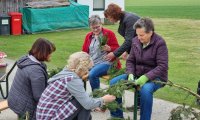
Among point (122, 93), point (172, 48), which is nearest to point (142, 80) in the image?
point (122, 93)

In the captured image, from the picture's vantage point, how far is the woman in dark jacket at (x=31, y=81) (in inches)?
217

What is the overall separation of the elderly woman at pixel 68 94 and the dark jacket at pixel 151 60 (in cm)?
132

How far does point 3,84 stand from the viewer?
973 cm

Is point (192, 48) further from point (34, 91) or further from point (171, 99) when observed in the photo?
point (34, 91)

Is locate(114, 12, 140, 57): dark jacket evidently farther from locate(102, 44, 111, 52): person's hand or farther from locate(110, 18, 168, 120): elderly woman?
locate(110, 18, 168, 120): elderly woman

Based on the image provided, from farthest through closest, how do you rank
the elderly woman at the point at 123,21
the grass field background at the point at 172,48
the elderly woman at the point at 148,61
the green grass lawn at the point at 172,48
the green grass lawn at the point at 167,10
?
the green grass lawn at the point at 167,10 → the green grass lawn at the point at 172,48 → the grass field background at the point at 172,48 → the elderly woman at the point at 123,21 → the elderly woman at the point at 148,61

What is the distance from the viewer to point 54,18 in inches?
810

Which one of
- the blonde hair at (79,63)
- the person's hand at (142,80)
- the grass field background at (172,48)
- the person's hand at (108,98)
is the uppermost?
the blonde hair at (79,63)

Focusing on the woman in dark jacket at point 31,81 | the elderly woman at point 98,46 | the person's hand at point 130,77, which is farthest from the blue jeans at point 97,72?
the woman in dark jacket at point 31,81

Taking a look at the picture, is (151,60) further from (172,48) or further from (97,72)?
(172,48)

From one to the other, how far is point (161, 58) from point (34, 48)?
1701 millimetres

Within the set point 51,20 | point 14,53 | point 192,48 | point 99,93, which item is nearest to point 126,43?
point 99,93

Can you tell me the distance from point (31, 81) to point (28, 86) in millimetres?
98

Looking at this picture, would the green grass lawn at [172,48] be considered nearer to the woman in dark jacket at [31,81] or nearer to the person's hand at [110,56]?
the person's hand at [110,56]
